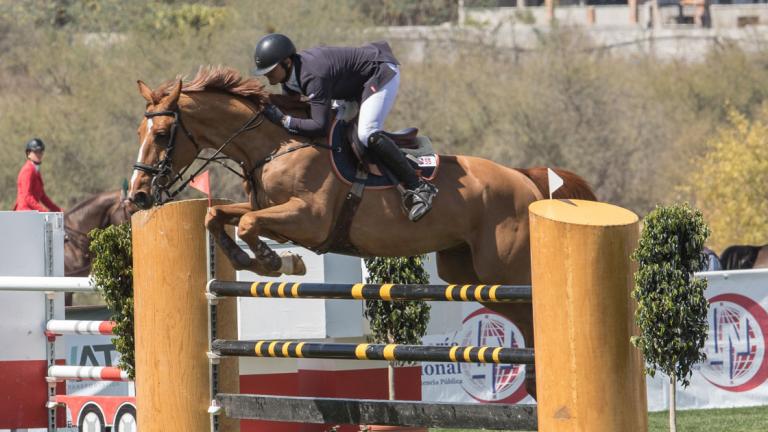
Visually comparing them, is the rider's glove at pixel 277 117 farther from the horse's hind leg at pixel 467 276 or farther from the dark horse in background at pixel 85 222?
the dark horse in background at pixel 85 222

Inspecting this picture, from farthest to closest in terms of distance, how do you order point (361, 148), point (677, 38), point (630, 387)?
point (677, 38), point (361, 148), point (630, 387)

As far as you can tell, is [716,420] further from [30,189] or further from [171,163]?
[30,189]

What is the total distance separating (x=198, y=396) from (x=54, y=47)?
3160 cm

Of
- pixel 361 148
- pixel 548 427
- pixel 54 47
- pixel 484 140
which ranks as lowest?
pixel 548 427

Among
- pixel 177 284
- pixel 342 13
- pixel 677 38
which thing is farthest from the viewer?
pixel 677 38

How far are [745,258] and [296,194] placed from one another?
291 inches

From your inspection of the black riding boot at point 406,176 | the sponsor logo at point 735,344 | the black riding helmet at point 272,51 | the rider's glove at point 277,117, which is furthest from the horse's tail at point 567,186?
the sponsor logo at point 735,344

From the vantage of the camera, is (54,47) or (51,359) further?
(54,47)

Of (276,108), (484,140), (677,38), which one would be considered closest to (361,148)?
(276,108)

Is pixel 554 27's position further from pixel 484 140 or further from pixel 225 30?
pixel 225 30

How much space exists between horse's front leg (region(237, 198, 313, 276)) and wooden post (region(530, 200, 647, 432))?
157cm

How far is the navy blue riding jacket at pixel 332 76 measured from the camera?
5.48m

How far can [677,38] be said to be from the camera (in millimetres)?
41031

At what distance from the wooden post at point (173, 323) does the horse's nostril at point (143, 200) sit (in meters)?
0.35
